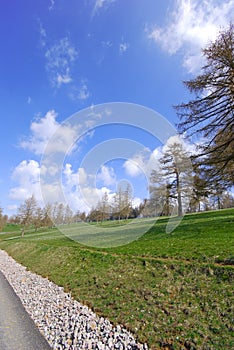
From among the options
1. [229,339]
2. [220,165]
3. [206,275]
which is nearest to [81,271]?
[206,275]

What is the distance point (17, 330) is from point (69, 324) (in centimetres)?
154

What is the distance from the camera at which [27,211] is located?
51281 millimetres

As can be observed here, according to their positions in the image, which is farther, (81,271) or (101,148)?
(101,148)

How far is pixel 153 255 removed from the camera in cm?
1062

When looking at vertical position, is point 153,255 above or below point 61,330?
above

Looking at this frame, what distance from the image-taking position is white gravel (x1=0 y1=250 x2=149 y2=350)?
5.38 meters

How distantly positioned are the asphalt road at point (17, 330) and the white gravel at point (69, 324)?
19 cm

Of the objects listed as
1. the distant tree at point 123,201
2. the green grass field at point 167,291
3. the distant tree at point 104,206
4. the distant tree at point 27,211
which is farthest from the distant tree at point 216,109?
the distant tree at point 27,211

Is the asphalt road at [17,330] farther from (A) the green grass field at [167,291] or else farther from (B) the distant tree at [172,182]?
(B) the distant tree at [172,182]

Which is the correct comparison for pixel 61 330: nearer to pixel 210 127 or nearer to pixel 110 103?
pixel 210 127

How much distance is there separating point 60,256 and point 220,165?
1306 cm

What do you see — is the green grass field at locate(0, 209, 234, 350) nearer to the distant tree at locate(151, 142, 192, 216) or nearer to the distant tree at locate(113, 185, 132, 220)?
the distant tree at locate(151, 142, 192, 216)

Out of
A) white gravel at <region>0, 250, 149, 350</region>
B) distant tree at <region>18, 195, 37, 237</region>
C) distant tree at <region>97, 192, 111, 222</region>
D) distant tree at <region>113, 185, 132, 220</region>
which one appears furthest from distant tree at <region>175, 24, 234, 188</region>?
distant tree at <region>18, 195, 37, 237</region>

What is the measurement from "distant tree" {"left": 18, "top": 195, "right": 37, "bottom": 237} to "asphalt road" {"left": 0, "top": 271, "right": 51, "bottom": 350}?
45.0 metres
